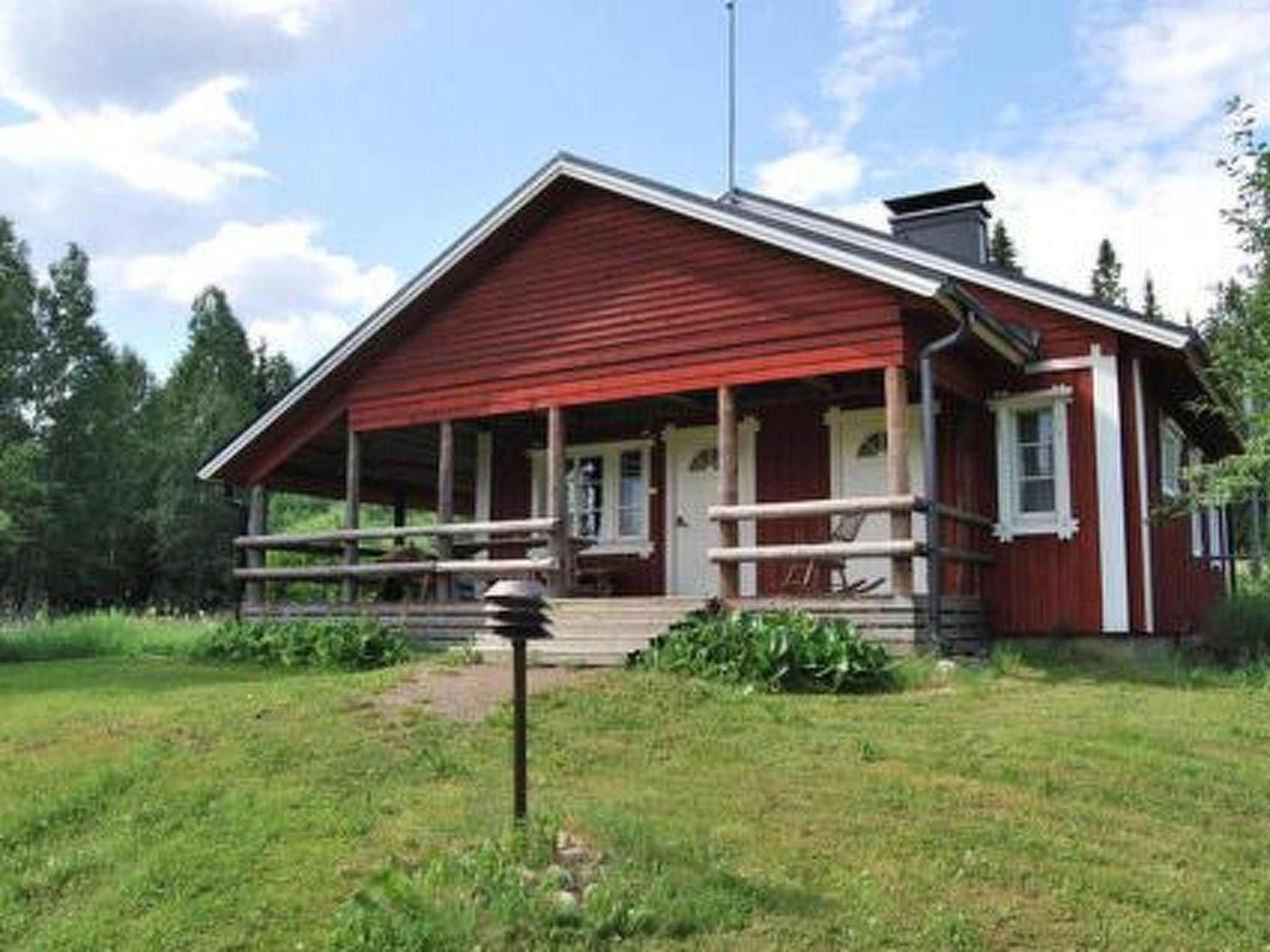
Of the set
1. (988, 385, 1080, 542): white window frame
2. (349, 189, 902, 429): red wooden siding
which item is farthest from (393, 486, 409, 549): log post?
(988, 385, 1080, 542): white window frame

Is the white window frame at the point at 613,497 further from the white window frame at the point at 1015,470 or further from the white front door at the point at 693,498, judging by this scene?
the white window frame at the point at 1015,470

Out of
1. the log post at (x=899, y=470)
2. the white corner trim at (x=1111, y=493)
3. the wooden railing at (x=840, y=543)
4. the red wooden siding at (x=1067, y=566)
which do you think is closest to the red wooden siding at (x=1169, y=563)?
the white corner trim at (x=1111, y=493)

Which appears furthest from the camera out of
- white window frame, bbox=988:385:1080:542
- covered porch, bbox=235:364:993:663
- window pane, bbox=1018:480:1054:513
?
window pane, bbox=1018:480:1054:513

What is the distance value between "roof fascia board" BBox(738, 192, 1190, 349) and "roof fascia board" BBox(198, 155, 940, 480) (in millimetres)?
1822

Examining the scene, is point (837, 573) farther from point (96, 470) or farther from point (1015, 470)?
point (96, 470)

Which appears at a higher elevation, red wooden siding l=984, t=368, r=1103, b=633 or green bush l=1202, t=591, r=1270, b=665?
red wooden siding l=984, t=368, r=1103, b=633

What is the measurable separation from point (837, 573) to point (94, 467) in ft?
122

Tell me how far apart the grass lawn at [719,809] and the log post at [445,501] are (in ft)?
17.2

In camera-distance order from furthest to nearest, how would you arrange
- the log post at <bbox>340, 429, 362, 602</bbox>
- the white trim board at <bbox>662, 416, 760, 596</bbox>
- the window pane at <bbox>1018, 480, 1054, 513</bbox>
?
1. the log post at <bbox>340, 429, 362, 602</bbox>
2. the white trim board at <bbox>662, 416, 760, 596</bbox>
3. the window pane at <bbox>1018, 480, 1054, 513</bbox>

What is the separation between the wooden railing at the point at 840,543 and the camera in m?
11.9

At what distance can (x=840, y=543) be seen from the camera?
13.0m

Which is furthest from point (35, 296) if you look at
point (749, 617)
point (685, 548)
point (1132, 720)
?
point (1132, 720)

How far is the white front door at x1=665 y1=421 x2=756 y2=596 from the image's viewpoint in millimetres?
16219

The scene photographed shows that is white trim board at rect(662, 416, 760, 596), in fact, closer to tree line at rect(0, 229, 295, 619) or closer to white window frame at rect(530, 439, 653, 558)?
white window frame at rect(530, 439, 653, 558)
